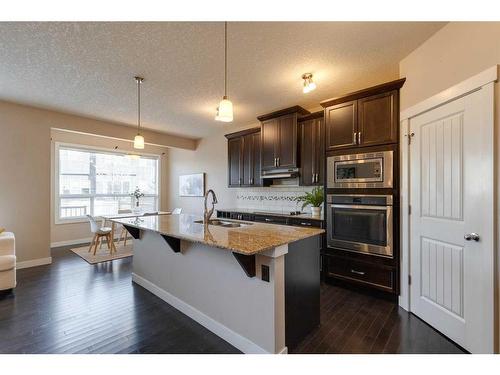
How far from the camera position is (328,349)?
1.83 meters

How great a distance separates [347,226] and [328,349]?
146 cm

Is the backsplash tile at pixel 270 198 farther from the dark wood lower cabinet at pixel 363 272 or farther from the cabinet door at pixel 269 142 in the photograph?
the dark wood lower cabinet at pixel 363 272

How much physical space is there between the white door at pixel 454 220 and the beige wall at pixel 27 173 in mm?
5318

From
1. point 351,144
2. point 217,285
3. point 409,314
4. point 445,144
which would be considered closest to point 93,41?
point 217,285

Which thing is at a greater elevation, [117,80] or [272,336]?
[117,80]

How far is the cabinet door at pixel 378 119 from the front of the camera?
257 centimetres

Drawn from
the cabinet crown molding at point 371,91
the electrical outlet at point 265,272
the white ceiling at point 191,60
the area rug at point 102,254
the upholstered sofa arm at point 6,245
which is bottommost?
the area rug at point 102,254

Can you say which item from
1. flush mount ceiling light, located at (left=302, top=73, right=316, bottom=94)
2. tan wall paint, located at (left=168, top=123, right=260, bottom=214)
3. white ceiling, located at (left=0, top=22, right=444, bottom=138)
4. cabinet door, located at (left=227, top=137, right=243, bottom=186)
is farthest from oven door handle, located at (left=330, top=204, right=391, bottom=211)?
tan wall paint, located at (left=168, top=123, right=260, bottom=214)

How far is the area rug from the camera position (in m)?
4.22

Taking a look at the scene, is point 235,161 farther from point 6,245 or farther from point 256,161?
point 6,245

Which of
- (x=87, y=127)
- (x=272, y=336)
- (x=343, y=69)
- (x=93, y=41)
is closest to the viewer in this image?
(x=272, y=336)

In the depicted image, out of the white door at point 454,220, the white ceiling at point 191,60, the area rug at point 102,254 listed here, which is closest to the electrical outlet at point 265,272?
the white door at point 454,220

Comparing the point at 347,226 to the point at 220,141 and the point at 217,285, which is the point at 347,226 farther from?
the point at 220,141

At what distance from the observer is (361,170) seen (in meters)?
2.79
